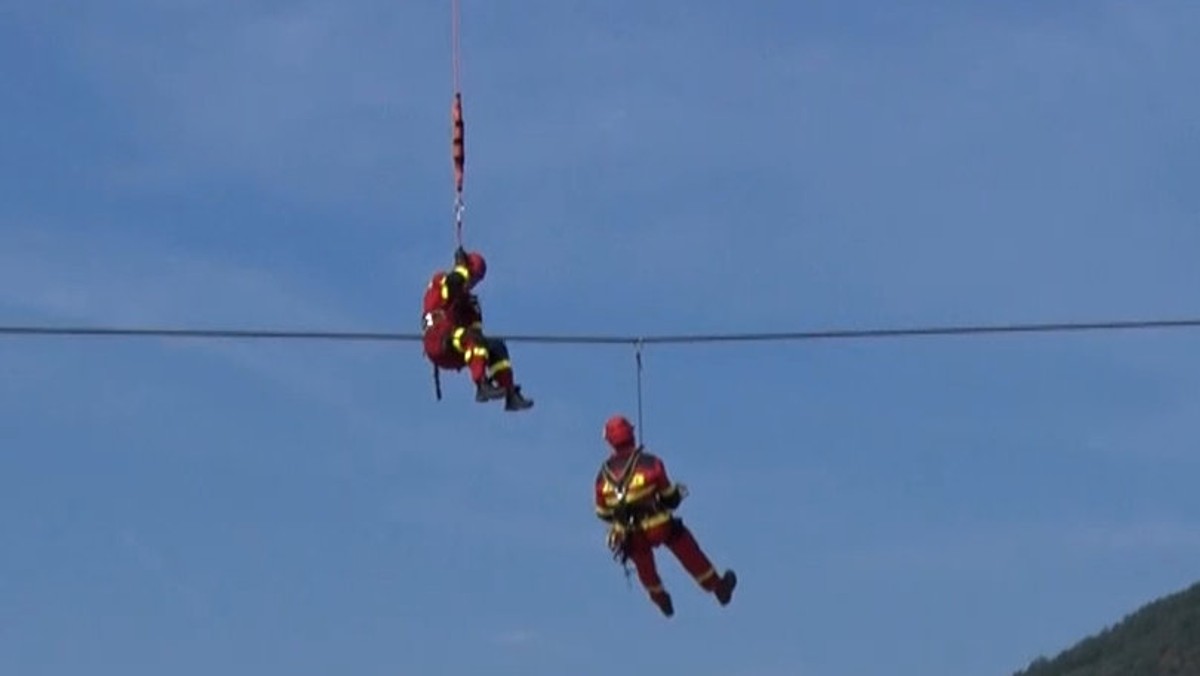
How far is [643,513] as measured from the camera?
76.9 feet

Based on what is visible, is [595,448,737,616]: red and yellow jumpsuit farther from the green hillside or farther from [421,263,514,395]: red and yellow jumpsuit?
the green hillside

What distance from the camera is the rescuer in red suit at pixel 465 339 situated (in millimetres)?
23594

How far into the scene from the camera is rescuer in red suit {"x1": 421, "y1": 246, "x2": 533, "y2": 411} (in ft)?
77.4

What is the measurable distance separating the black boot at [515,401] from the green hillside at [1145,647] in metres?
38.6

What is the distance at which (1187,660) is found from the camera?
2429 inches

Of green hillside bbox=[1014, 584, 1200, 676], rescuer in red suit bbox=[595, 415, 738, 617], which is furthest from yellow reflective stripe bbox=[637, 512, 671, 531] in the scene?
green hillside bbox=[1014, 584, 1200, 676]

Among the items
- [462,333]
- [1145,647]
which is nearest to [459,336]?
[462,333]

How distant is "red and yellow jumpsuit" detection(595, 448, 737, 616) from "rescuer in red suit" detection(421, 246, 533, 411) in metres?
0.77

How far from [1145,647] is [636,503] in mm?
42962

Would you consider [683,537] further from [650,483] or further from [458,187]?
[458,187]

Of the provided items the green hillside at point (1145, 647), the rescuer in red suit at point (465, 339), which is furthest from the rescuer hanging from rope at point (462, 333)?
the green hillside at point (1145, 647)

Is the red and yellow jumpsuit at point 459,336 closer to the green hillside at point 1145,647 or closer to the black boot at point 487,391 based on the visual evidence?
the black boot at point 487,391

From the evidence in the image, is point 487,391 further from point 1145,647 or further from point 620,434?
point 1145,647

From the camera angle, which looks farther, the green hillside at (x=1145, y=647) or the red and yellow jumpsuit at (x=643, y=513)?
the green hillside at (x=1145, y=647)
